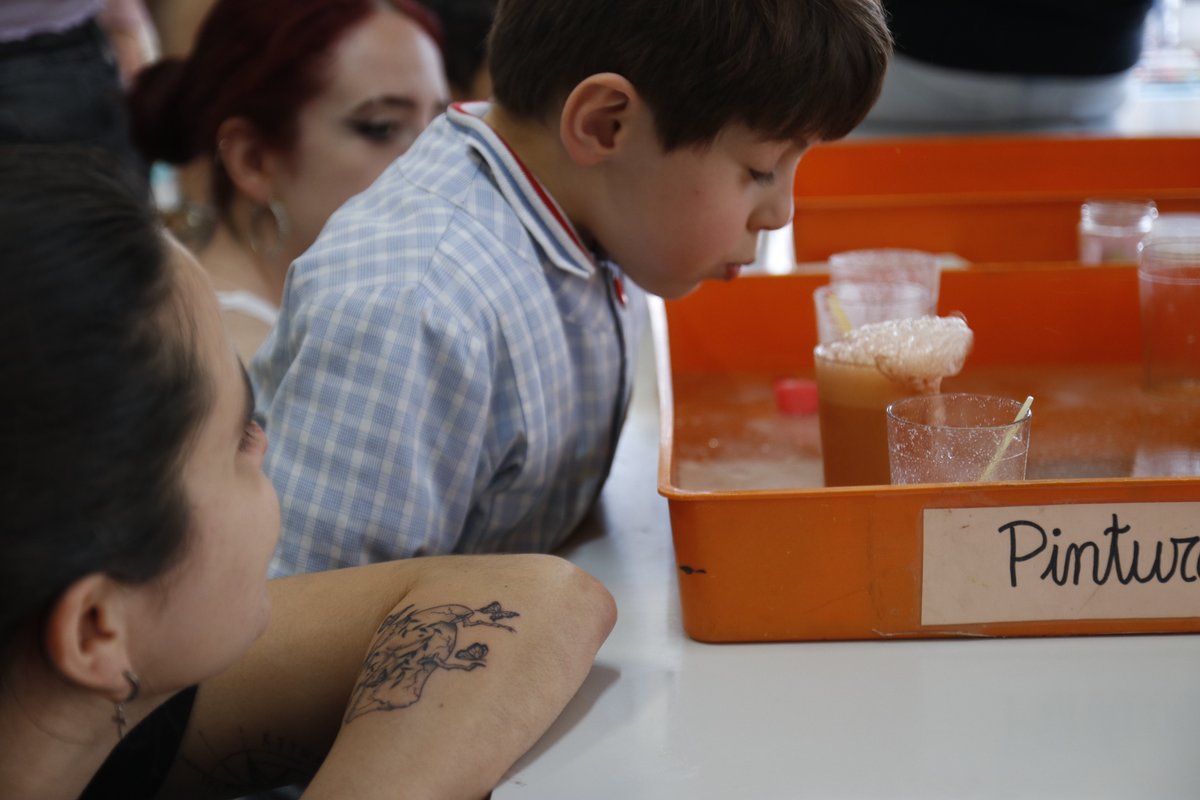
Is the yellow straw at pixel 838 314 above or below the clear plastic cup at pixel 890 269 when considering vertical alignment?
above

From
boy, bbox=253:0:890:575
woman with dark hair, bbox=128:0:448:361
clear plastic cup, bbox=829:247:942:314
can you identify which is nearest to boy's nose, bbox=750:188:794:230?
boy, bbox=253:0:890:575

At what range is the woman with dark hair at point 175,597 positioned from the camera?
24.2 inches

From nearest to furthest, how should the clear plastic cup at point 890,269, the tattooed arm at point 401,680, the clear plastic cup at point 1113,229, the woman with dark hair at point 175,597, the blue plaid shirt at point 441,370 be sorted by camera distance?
the woman with dark hair at point 175,597 → the tattooed arm at point 401,680 → the blue plaid shirt at point 441,370 → the clear plastic cup at point 890,269 → the clear plastic cup at point 1113,229

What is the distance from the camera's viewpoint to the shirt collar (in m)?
1.13

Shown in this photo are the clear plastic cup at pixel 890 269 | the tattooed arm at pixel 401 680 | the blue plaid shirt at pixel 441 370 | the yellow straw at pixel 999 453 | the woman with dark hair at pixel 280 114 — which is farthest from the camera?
the woman with dark hair at pixel 280 114

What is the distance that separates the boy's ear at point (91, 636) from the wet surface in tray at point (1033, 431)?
0.45 metres

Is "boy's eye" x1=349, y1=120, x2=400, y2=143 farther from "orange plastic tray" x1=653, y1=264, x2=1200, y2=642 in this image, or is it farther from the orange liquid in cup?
the orange liquid in cup

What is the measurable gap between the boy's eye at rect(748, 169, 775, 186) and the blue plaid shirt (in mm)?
170

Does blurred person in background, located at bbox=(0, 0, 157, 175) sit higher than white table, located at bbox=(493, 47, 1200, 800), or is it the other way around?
blurred person in background, located at bbox=(0, 0, 157, 175)

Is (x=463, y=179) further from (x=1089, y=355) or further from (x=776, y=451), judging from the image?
(x=1089, y=355)

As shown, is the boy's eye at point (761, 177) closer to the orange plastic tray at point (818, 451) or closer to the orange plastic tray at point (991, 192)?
the orange plastic tray at point (818, 451)

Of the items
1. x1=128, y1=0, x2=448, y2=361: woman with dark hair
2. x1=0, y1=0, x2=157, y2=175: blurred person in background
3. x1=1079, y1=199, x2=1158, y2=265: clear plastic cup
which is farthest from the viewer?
x1=0, y1=0, x2=157, y2=175: blurred person in background

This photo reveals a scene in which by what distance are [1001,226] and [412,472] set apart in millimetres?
1128

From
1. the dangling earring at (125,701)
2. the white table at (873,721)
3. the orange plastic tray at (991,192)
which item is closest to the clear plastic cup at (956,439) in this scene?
the white table at (873,721)
